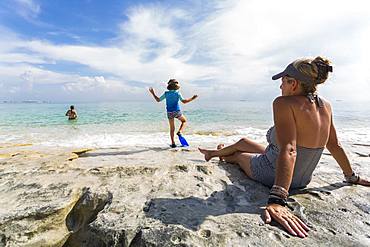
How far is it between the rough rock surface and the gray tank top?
161 mm

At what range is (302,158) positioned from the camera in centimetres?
299

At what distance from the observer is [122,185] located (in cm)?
344

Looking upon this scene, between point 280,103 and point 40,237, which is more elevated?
point 280,103

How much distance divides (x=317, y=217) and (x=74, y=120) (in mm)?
20392

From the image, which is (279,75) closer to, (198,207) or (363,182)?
(198,207)

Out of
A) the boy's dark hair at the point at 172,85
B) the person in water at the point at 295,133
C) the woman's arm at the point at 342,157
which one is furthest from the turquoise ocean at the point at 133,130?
the person in water at the point at 295,133

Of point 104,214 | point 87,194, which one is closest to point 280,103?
point 104,214

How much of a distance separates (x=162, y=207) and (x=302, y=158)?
5.36ft

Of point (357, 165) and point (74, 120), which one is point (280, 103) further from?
point (74, 120)

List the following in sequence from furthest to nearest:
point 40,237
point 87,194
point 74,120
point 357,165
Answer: point 74,120
point 357,165
point 87,194
point 40,237

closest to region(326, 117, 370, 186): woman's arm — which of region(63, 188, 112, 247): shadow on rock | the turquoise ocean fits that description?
region(63, 188, 112, 247): shadow on rock

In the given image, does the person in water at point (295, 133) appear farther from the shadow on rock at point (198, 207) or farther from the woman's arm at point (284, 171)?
the shadow on rock at point (198, 207)

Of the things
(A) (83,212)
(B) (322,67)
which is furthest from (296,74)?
(A) (83,212)

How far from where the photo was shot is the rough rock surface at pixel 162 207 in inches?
90.4
